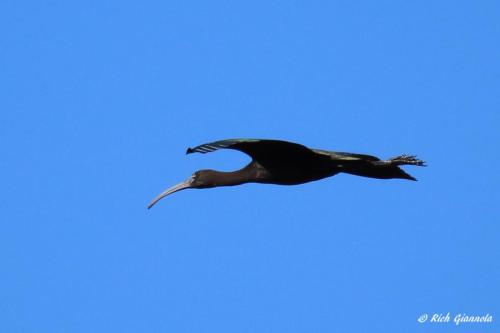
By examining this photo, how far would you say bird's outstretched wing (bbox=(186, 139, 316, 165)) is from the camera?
19500 mm

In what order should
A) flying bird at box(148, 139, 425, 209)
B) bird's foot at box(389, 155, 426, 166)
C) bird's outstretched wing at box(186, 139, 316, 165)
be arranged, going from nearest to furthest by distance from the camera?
bird's outstretched wing at box(186, 139, 316, 165), flying bird at box(148, 139, 425, 209), bird's foot at box(389, 155, 426, 166)

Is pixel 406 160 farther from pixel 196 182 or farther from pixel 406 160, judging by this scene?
pixel 196 182

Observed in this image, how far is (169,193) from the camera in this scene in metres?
23.9

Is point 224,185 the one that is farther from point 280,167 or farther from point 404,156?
point 404,156

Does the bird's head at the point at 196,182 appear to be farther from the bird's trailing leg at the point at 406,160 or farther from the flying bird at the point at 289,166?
the bird's trailing leg at the point at 406,160

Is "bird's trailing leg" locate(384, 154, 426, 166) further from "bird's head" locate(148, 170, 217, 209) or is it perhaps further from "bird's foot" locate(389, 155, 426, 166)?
"bird's head" locate(148, 170, 217, 209)

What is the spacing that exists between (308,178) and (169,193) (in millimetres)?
3166

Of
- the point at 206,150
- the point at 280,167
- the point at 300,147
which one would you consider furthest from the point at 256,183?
the point at 206,150

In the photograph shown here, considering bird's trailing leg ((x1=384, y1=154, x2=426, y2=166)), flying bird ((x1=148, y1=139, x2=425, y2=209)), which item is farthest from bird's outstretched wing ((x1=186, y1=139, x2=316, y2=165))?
bird's trailing leg ((x1=384, y1=154, x2=426, y2=166))

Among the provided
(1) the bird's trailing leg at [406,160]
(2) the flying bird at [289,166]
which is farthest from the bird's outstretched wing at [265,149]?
(1) the bird's trailing leg at [406,160]

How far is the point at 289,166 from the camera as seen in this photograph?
73.0 ft

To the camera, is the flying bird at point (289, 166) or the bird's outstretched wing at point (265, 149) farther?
the flying bird at point (289, 166)

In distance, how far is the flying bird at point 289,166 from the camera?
21234 millimetres

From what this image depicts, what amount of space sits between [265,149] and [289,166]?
111 cm
